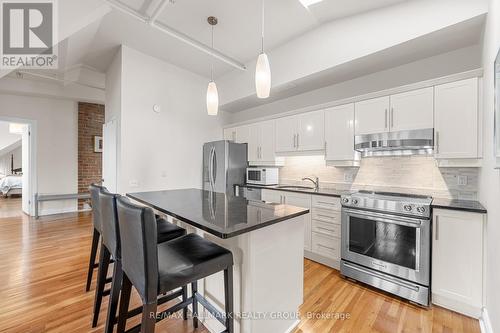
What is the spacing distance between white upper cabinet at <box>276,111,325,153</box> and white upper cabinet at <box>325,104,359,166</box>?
110 millimetres

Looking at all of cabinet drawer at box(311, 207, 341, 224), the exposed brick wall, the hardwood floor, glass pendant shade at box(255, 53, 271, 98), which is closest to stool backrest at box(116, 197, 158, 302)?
the hardwood floor

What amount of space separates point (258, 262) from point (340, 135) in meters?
2.29

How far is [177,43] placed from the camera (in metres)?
3.53

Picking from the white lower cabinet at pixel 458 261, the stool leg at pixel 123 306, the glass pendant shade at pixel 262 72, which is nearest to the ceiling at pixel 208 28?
the glass pendant shade at pixel 262 72

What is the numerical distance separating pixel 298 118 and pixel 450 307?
9.15 ft

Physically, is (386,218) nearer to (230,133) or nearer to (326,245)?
(326,245)

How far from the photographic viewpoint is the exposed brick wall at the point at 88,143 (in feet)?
19.3

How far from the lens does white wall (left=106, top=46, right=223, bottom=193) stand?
11.7ft

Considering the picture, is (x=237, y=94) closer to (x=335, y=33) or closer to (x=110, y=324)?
(x=335, y=33)

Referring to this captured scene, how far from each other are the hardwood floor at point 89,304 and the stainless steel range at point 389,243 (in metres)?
0.16

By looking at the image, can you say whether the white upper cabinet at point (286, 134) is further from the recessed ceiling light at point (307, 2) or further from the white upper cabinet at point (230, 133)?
the recessed ceiling light at point (307, 2)

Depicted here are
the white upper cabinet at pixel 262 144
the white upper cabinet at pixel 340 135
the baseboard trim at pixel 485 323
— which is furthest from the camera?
the white upper cabinet at pixel 262 144

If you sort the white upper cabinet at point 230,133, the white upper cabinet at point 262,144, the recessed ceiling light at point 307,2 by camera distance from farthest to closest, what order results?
1. the white upper cabinet at point 230,133
2. the white upper cabinet at point 262,144
3. the recessed ceiling light at point 307,2

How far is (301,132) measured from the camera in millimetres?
3572
